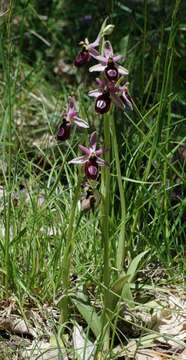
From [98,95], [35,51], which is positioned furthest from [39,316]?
[35,51]

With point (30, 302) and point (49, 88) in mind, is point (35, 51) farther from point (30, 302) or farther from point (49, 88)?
point (30, 302)

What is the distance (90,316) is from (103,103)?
0.67 m

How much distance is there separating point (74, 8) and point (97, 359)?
2.72 m

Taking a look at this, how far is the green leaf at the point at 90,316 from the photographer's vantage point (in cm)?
245

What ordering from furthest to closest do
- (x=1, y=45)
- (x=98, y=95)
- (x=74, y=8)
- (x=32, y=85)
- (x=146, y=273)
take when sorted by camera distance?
(x=74, y=8), (x=32, y=85), (x=1, y=45), (x=146, y=273), (x=98, y=95)

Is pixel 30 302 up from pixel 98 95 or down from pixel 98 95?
down

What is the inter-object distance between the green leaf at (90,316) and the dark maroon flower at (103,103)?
2.05ft

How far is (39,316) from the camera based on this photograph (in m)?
2.62

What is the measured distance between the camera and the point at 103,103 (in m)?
2.19

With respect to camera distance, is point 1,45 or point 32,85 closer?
point 1,45

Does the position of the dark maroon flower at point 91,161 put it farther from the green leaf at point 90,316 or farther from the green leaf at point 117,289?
the green leaf at point 90,316

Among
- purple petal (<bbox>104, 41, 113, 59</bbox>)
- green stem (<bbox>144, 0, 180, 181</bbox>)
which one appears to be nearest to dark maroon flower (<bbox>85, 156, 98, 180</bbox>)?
purple petal (<bbox>104, 41, 113, 59</bbox>)

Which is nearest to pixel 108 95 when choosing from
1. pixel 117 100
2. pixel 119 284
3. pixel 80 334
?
pixel 117 100

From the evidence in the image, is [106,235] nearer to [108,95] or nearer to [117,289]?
[117,289]
